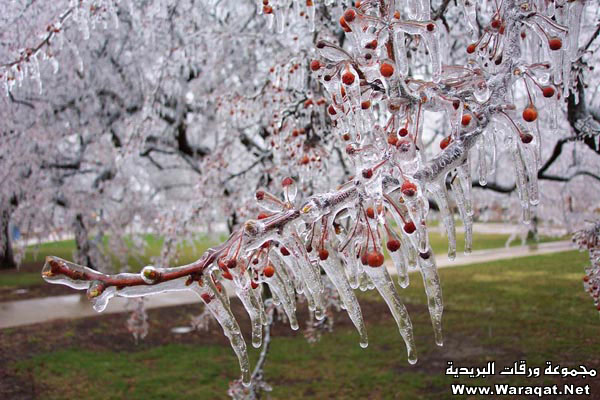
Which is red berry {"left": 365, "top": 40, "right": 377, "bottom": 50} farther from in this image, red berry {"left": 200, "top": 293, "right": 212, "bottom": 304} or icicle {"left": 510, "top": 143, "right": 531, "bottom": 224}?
red berry {"left": 200, "top": 293, "right": 212, "bottom": 304}

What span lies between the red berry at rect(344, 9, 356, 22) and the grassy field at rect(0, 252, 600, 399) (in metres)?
4.78

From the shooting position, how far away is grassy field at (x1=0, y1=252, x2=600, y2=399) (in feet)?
18.6

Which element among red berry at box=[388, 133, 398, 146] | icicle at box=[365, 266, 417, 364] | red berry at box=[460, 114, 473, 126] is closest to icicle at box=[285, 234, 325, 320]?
icicle at box=[365, 266, 417, 364]

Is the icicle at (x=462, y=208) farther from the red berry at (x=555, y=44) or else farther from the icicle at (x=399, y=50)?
the red berry at (x=555, y=44)

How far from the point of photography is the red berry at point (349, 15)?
133 cm

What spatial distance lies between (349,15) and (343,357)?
6.02 meters

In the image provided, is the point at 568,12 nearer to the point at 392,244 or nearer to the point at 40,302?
the point at 392,244

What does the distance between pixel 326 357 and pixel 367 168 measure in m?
5.86

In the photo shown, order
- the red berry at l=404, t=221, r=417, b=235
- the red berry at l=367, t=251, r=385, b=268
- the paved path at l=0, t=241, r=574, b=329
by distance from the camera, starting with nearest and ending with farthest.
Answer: the red berry at l=367, t=251, r=385, b=268
the red berry at l=404, t=221, r=417, b=235
the paved path at l=0, t=241, r=574, b=329

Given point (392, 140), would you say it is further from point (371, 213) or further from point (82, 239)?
point (82, 239)

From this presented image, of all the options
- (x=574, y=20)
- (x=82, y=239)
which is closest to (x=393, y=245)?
(x=574, y=20)

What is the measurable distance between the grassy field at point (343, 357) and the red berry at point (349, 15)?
4.78 m

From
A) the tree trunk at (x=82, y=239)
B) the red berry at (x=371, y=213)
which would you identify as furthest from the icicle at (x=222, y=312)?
the tree trunk at (x=82, y=239)

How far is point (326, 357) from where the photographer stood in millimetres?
6770
